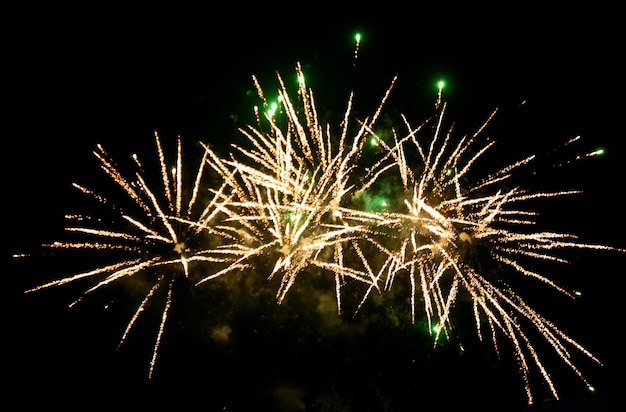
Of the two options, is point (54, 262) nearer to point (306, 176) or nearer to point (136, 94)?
point (136, 94)

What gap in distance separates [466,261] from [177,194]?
188 inches

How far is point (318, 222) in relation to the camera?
21.1 ft

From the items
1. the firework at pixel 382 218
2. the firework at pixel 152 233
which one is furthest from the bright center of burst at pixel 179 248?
the firework at pixel 382 218

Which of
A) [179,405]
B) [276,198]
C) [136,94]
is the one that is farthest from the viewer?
[136,94]

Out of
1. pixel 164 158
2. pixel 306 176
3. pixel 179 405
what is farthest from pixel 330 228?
pixel 179 405

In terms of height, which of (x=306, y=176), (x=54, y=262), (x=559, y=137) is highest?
(x=559, y=137)

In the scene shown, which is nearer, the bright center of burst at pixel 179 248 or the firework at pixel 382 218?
the firework at pixel 382 218

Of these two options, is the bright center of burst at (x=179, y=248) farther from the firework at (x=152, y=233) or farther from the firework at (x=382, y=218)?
the firework at (x=382, y=218)

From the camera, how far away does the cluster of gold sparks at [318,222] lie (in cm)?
616

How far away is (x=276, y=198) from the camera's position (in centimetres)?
611

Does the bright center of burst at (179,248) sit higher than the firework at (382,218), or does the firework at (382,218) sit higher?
the firework at (382,218)

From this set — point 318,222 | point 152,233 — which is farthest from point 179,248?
point 318,222

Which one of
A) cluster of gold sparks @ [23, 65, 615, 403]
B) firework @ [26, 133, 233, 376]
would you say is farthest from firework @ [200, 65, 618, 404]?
firework @ [26, 133, 233, 376]

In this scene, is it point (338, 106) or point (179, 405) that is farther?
point (338, 106)
